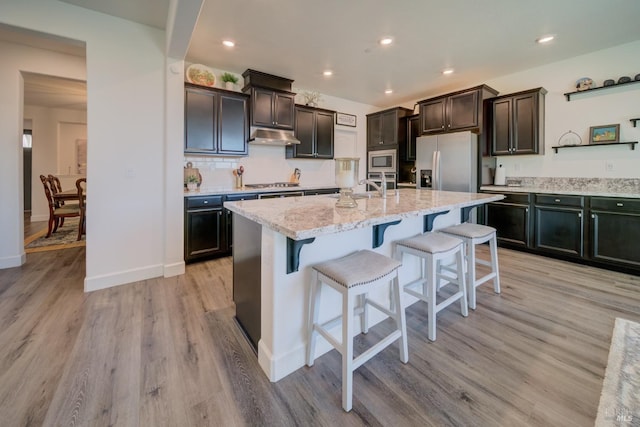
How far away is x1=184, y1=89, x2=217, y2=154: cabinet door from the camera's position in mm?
3479

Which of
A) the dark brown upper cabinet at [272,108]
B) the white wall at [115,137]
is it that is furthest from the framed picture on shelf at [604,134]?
the white wall at [115,137]

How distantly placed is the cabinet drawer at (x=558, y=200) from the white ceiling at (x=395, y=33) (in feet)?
5.48

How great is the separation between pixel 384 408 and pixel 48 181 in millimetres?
6011

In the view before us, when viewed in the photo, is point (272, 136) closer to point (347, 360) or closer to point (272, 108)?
point (272, 108)

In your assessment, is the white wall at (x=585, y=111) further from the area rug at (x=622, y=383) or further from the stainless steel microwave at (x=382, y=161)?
the area rug at (x=622, y=383)

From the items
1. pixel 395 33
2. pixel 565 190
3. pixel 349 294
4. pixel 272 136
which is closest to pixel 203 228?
pixel 272 136

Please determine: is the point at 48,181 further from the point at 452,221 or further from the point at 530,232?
the point at 530,232

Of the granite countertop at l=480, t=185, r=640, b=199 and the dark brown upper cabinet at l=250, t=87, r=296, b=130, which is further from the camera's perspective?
the dark brown upper cabinet at l=250, t=87, r=296, b=130

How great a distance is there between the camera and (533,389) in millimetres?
1433

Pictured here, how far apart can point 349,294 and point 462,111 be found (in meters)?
4.20

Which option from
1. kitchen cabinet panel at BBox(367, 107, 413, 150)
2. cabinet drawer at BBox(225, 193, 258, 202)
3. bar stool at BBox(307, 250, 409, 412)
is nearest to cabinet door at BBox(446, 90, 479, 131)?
kitchen cabinet panel at BBox(367, 107, 413, 150)

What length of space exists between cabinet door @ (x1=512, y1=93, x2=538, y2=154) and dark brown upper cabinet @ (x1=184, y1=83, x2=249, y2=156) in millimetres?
3973

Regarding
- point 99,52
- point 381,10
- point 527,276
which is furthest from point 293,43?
point 527,276

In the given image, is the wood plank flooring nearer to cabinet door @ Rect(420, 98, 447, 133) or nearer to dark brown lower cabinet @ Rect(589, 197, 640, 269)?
dark brown lower cabinet @ Rect(589, 197, 640, 269)
